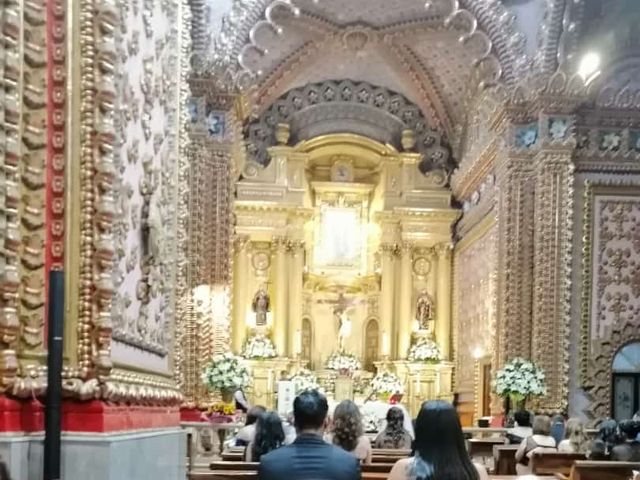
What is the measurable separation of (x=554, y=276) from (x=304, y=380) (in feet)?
23.2

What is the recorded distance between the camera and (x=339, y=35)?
22.7 m

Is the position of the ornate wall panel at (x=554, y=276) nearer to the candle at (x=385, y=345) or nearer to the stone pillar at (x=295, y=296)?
the candle at (x=385, y=345)

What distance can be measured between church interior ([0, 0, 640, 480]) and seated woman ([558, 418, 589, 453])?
3.69m

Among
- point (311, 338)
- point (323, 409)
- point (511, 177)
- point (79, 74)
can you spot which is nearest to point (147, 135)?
point (79, 74)

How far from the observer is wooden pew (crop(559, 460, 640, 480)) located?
7.19 m

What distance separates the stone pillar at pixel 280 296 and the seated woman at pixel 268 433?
17392mm

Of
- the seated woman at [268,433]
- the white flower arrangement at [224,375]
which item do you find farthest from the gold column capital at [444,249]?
the seated woman at [268,433]

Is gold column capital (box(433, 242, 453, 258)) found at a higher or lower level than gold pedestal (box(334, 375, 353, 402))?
higher

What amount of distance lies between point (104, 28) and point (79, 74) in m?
0.23

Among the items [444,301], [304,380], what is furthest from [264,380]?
[444,301]

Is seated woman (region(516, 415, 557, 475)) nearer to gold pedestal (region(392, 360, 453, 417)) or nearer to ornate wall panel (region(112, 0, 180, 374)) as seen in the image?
ornate wall panel (region(112, 0, 180, 374))

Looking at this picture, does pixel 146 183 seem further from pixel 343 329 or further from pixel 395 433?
pixel 343 329

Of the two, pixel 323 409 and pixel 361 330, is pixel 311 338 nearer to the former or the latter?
pixel 361 330

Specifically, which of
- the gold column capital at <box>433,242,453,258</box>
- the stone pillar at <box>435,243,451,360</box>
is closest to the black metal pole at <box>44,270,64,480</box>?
the stone pillar at <box>435,243,451,360</box>
